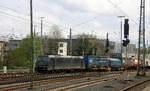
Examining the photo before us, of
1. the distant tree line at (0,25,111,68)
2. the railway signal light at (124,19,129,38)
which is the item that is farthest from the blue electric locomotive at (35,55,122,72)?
the railway signal light at (124,19,129,38)

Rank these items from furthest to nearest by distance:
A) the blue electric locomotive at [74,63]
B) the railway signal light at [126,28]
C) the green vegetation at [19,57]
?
the green vegetation at [19,57] → the blue electric locomotive at [74,63] → the railway signal light at [126,28]

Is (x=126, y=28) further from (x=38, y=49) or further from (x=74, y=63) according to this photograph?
(x=38, y=49)

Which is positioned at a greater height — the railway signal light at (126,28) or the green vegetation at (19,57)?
the railway signal light at (126,28)

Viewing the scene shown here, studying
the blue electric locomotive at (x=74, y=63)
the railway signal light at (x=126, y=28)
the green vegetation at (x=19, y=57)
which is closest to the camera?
the railway signal light at (x=126, y=28)

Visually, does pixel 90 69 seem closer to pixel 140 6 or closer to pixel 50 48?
pixel 140 6

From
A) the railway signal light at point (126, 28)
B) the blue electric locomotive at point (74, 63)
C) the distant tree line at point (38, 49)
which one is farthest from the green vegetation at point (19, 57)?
the railway signal light at point (126, 28)

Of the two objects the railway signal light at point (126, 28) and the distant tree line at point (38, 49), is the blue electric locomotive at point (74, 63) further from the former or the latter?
the railway signal light at point (126, 28)

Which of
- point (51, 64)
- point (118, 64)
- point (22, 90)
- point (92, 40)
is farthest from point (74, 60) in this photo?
point (92, 40)

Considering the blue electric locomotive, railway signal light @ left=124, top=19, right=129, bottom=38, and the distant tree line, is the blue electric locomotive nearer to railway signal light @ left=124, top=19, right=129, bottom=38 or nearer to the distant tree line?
the distant tree line

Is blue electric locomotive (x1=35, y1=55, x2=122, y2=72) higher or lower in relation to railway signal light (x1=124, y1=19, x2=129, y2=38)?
lower

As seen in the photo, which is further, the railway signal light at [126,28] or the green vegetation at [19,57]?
the green vegetation at [19,57]

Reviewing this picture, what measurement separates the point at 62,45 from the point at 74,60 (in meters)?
45.3

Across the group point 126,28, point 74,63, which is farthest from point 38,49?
point 126,28

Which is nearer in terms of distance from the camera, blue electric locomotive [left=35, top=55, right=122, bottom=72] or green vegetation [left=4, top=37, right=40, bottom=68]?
blue electric locomotive [left=35, top=55, right=122, bottom=72]
